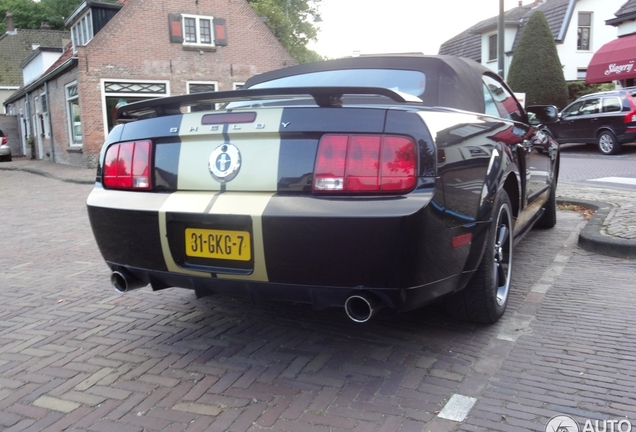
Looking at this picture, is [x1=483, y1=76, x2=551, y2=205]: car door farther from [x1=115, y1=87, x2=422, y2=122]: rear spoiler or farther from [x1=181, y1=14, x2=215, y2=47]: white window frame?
[x1=181, y1=14, x2=215, y2=47]: white window frame

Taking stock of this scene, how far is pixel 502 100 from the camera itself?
13.9 feet

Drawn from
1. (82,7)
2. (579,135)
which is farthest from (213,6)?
(579,135)

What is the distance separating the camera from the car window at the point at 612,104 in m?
15.7

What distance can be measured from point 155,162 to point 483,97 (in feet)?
6.49

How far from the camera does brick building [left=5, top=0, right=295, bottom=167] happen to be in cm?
2023

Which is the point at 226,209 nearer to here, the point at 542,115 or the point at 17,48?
the point at 542,115

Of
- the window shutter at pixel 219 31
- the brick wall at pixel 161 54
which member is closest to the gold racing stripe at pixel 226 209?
the brick wall at pixel 161 54

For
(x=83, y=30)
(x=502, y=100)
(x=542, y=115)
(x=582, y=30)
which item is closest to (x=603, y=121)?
(x=542, y=115)

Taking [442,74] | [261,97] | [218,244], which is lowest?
[218,244]

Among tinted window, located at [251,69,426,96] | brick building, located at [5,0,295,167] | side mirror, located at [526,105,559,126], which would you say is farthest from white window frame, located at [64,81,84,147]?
tinted window, located at [251,69,426,96]

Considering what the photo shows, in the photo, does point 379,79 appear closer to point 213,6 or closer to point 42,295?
point 42,295

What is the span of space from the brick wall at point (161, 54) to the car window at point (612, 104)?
12.3 m

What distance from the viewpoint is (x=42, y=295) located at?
14.0ft

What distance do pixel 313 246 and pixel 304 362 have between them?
72 cm
